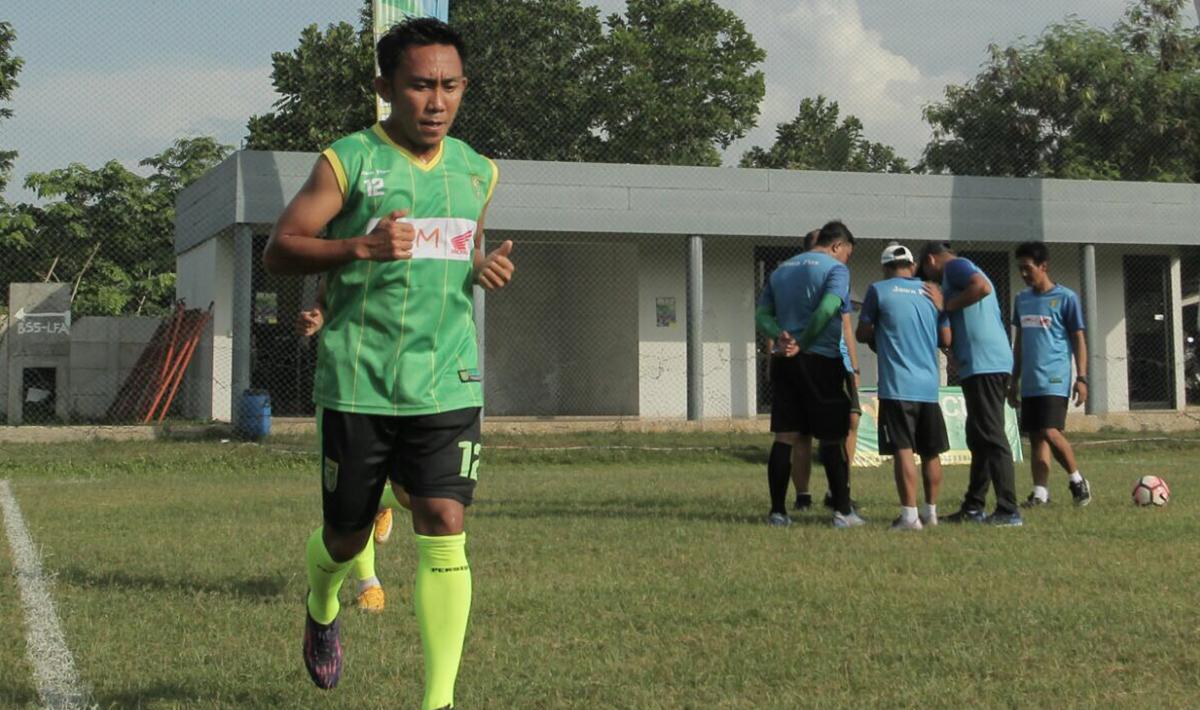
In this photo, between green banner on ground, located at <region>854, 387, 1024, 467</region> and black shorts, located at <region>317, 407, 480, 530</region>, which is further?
green banner on ground, located at <region>854, 387, 1024, 467</region>

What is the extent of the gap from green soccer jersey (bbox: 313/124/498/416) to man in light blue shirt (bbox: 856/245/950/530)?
5.31 m

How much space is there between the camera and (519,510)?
10.2 metres

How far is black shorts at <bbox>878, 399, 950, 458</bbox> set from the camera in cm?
882

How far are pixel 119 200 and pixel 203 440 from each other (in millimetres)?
23803

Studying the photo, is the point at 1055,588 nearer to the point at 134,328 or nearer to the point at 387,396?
the point at 387,396

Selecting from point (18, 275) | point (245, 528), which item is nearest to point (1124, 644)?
point (245, 528)

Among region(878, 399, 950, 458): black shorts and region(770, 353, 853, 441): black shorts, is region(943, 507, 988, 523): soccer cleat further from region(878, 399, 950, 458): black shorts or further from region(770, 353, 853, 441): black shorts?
region(770, 353, 853, 441): black shorts

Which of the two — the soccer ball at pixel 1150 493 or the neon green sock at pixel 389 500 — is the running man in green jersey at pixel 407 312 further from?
the soccer ball at pixel 1150 493

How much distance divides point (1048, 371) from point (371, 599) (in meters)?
6.27

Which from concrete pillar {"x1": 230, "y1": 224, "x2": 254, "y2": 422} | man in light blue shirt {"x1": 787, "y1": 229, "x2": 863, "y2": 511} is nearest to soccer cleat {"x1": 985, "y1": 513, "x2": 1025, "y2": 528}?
man in light blue shirt {"x1": 787, "y1": 229, "x2": 863, "y2": 511}

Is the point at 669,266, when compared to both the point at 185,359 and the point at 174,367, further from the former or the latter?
the point at 174,367

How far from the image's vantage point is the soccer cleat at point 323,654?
4.21 metres

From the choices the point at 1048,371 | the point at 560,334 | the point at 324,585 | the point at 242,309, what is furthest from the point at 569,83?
the point at 324,585

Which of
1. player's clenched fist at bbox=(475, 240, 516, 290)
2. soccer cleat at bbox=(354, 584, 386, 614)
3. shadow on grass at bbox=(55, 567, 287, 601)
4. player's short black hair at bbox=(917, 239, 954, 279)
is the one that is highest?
player's short black hair at bbox=(917, 239, 954, 279)
